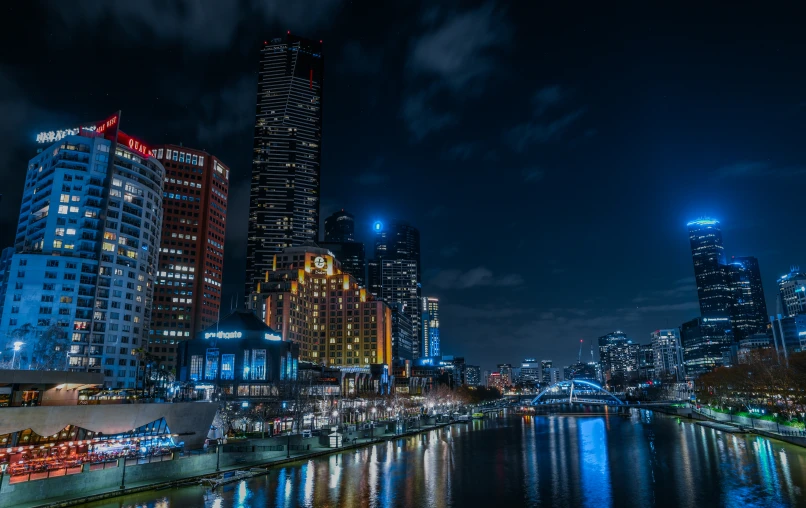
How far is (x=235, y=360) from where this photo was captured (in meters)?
127

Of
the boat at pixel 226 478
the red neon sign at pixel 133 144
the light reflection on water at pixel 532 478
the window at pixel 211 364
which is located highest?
the red neon sign at pixel 133 144

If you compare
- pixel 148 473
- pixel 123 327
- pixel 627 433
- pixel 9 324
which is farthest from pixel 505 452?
pixel 9 324

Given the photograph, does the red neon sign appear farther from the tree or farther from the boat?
the boat

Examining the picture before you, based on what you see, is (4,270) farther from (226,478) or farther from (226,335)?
(226,478)

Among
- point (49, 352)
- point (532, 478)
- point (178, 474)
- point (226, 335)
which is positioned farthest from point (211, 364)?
point (532, 478)

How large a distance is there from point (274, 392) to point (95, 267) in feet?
168

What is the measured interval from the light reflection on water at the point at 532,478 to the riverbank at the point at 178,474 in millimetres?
1328

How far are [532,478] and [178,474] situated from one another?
42.0 meters

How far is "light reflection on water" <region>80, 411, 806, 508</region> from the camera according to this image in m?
52.0

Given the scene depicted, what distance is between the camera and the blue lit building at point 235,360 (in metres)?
125

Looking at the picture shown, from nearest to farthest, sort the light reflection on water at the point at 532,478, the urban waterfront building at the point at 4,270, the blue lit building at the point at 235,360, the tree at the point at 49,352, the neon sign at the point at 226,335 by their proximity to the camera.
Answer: the light reflection on water at the point at 532,478, the tree at the point at 49,352, the urban waterfront building at the point at 4,270, the blue lit building at the point at 235,360, the neon sign at the point at 226,335

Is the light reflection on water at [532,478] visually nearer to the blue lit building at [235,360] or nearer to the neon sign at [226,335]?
the blue lit building at [235,360]

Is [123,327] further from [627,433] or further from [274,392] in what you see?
[627,433]

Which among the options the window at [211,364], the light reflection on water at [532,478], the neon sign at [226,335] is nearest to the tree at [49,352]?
the window at [211,364]
